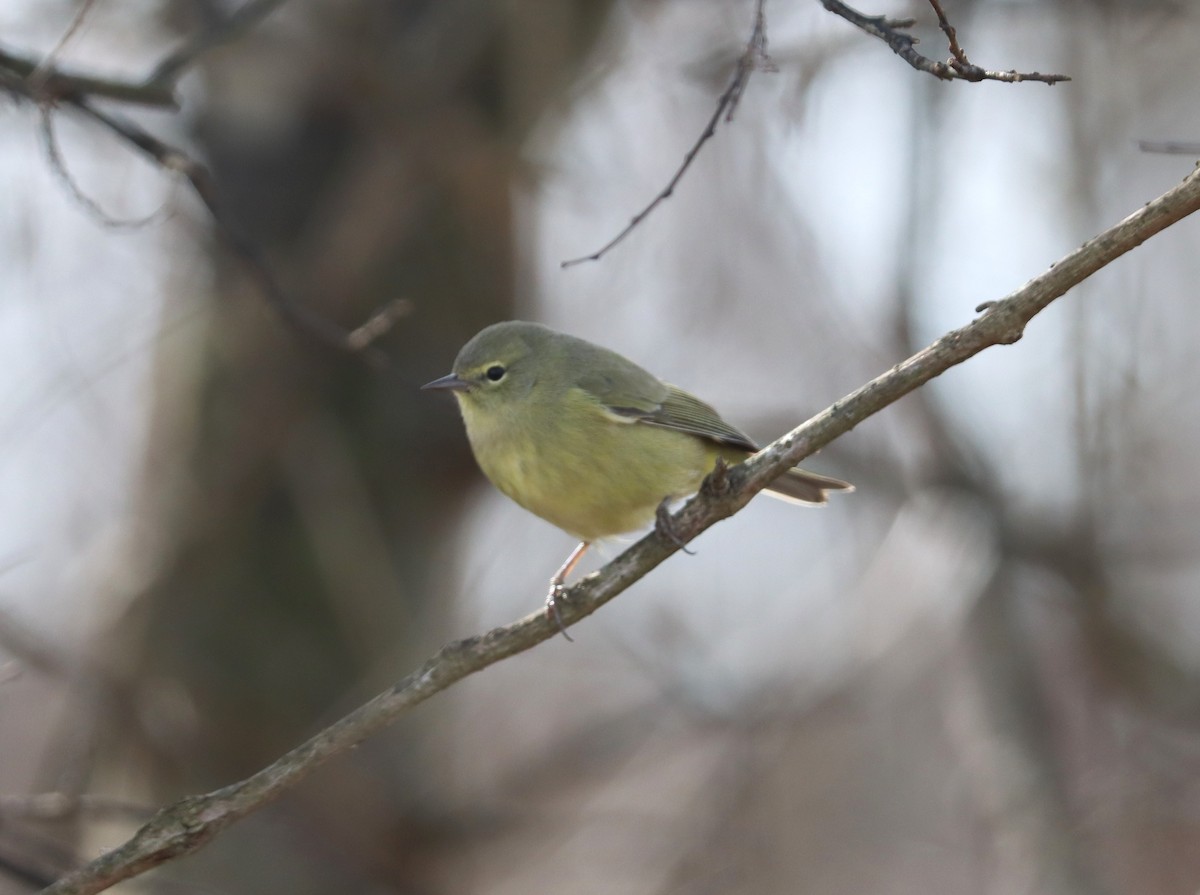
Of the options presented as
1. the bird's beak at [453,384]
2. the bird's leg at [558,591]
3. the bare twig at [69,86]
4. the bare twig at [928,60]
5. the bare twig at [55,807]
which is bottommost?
the bird's leg at [558,591]

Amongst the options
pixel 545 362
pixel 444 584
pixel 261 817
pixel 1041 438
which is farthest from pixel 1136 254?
pixel 261 817

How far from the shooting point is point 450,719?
6.48 meters

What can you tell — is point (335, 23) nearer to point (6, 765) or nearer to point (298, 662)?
point (298, 662)

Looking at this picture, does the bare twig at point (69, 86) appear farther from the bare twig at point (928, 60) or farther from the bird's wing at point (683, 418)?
Result: the bare twig at point (928, 60)

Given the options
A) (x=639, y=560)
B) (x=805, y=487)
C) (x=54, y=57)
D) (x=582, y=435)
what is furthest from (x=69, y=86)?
(x=805, y=487)

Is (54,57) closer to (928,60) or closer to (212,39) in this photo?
(212,39)

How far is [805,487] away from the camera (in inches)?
186

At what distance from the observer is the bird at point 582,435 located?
412cm

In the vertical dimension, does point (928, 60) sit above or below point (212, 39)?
below

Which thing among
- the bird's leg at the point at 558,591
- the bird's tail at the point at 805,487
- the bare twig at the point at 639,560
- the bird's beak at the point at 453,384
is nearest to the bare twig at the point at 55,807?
the bare twig at the point at 639,560

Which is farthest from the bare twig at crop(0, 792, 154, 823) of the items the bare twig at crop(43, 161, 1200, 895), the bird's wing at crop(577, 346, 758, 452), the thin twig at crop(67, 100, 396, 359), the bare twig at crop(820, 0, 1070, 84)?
the bare twig at crop(820, 0, 1070, 84)

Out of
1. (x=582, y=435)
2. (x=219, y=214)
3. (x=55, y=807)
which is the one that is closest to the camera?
(x=55, y=807)

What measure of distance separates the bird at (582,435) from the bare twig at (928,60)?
1945 mm

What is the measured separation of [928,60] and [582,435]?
2.33 meters
